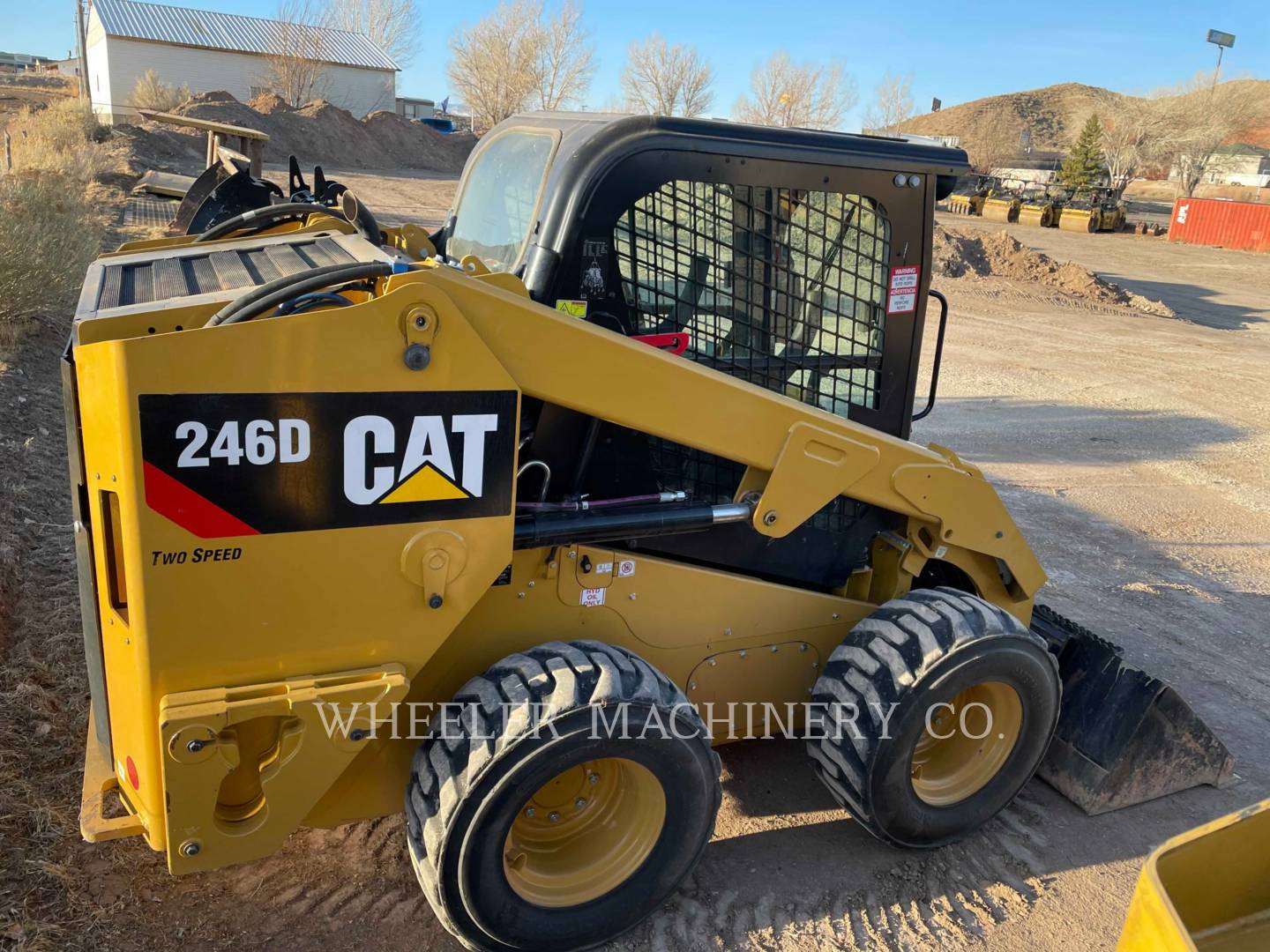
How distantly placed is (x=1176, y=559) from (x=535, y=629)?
529 centimetres

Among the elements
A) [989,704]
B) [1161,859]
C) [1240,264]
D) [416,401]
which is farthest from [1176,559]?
[1240,264]

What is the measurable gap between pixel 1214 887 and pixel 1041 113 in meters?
105

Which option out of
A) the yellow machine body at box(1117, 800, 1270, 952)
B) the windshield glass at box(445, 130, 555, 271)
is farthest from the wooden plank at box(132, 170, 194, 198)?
the yellow machine body at box(1117, 800, 1270, 952)

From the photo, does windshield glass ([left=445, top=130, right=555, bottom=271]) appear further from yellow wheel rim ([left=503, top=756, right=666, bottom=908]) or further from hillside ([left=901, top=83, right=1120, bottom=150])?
hillside ([left=901, top=83, right=1120, bottom=150])

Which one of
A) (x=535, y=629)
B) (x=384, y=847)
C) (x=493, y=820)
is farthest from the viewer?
(x=384, y=847)

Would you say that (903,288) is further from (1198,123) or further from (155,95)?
(1198,123)

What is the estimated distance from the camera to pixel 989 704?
338 centimetres

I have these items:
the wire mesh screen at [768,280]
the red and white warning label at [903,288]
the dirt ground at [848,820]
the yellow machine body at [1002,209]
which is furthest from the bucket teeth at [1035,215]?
the wire mesh screen at [768,280]

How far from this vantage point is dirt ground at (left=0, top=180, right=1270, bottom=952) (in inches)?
112

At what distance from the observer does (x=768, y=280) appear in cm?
326

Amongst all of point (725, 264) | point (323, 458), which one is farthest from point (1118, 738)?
point (323, 458)

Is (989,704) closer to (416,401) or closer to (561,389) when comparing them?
(561,389)

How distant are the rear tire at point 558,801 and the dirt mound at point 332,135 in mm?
30939

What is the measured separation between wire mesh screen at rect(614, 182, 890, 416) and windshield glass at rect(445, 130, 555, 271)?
43cm
